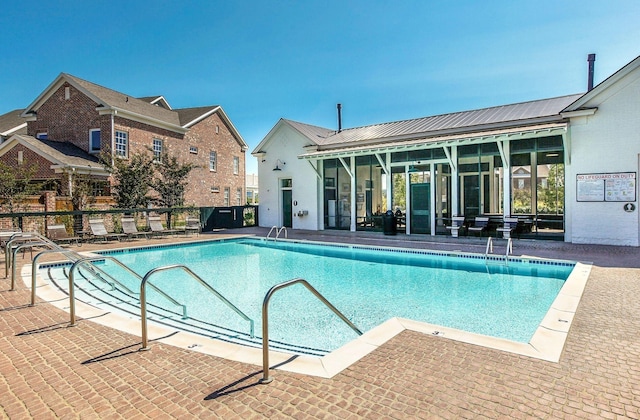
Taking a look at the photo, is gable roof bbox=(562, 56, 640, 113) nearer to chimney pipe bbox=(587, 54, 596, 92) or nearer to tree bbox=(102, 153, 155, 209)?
chimney pipe bbox=(587, 54, 596, 92)

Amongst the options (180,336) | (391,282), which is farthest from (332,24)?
(180,336)

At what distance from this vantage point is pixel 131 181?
16734 millimetres

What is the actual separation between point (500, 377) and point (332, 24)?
1406 centimetres

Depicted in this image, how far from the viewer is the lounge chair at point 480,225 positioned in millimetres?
12883

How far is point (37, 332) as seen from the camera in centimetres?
433

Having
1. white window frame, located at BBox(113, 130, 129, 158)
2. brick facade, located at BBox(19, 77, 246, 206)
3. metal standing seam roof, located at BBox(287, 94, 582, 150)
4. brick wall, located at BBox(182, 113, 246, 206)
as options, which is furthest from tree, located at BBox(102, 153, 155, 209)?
metal standing seam roof, located at BBox(287, 94, 582, 150)

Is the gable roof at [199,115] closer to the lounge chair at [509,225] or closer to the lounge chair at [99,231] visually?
the lounge chair at [99,231]

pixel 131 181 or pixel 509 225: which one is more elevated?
pixel 131 181

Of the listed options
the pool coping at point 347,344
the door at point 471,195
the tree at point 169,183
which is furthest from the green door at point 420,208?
the tree at point 169,183

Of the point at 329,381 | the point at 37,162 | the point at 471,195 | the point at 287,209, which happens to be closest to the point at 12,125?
the point at 37,162

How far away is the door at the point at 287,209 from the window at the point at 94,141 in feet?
35.5

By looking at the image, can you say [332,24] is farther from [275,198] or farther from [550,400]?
[550,400]

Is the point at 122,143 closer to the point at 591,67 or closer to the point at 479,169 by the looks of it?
the point at 479,169

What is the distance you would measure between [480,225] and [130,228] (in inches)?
530
